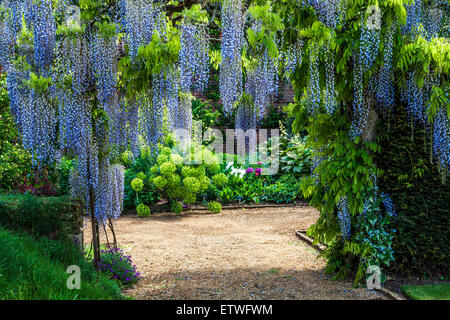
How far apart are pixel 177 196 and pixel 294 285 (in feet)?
15.8

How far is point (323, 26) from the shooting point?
409cm

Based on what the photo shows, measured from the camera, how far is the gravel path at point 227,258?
439 centimetres

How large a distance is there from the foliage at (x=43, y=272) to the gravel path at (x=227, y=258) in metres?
0.61

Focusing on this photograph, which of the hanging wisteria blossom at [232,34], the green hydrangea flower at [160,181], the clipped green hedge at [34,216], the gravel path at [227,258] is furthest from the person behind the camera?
the green hydrangea flower at [160,181]

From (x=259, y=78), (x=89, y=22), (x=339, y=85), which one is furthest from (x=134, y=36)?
(x=339, y=85)

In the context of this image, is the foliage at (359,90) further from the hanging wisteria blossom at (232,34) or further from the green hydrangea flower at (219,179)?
the green hydrangea flower at (219,179)

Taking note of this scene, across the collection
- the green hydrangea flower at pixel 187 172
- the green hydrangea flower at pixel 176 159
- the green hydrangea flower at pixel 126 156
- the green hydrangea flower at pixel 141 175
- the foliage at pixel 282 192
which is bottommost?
the foliage at pixel 282 192

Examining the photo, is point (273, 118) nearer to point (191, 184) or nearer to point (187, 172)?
point (187, 172)

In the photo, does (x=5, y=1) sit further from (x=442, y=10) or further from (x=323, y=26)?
(x=442, y=10)

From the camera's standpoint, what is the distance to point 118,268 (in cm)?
468

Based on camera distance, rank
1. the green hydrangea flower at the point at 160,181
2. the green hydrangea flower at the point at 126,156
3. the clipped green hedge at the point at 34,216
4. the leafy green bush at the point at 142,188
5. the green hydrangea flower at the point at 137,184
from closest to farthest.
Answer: the clipped green hedge at the point at 34,216 < the green hydrangea flower at the point at 126,156 < the green hydrangea flower at the point at 160,181 < the green hydrangea flower at the point at 137,184 < the leafy green bush at the point at 142,188

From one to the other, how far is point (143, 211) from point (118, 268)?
4111 millimetres

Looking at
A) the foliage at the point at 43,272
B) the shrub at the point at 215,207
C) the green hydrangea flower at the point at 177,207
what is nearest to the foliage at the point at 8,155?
the green hydrangea flower at the point at 177,207

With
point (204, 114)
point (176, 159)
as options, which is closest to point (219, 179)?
point (176, 159)
